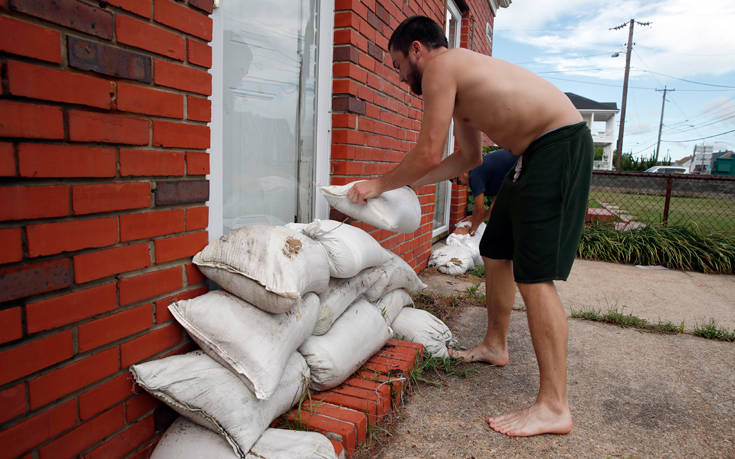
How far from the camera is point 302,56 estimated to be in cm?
253

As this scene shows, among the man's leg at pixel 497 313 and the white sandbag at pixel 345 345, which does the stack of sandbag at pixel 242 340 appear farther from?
the man's leg at pixel 497 313

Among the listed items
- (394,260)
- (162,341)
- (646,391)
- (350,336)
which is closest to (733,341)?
(646,391)

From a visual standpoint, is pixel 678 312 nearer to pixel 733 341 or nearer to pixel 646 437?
pixel 733 341

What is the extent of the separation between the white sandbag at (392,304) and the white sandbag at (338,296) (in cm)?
20

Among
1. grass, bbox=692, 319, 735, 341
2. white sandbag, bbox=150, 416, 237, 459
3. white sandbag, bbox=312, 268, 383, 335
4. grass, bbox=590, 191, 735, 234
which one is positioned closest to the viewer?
white sandbag, bbox=150, 416, 237, 459

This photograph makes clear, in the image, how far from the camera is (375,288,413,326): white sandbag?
8.26 feet

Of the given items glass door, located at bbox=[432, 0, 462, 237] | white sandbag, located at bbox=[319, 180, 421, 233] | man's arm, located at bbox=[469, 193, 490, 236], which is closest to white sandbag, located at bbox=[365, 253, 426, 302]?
white sandbag, located at bbox=[319, 180, 421, 233]

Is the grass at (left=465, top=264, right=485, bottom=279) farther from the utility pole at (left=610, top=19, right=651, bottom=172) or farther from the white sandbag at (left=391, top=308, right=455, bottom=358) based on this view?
the utility pole at (left=610, top=19, right=651, bottom=172)

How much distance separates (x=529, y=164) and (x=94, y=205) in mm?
1698

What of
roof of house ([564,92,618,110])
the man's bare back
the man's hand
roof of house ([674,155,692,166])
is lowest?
the man's hand

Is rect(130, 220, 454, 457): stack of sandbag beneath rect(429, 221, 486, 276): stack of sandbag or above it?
above

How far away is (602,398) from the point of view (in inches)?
90.9

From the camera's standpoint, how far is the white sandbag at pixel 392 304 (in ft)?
8.26

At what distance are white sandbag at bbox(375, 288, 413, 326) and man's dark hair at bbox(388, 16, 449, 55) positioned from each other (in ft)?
4.21
